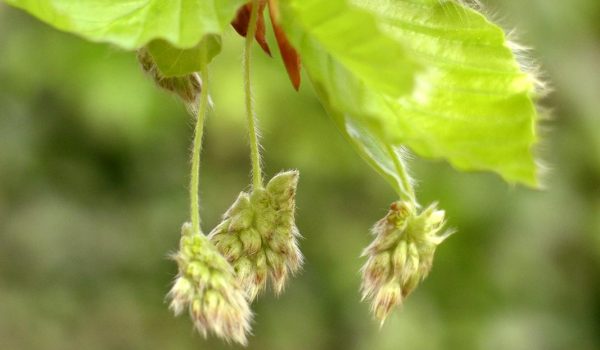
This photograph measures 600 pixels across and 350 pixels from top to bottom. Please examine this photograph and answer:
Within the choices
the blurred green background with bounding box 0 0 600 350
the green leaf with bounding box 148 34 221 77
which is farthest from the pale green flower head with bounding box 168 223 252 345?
the blurred green background with bounding box 0 0 600 350

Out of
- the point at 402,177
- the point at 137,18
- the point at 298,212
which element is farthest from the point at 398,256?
the point at 298,212

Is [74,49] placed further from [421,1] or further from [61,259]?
[421,1]

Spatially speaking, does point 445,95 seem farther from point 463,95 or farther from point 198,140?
point 198,140

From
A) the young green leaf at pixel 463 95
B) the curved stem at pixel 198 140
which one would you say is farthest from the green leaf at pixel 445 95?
the curved stem at pixel 198 140

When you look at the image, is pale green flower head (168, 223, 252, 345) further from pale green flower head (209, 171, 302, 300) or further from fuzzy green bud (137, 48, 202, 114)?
fuzzy green bud (137, 48, 202, 114)

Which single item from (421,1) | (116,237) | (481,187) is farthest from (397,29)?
(116,237)
